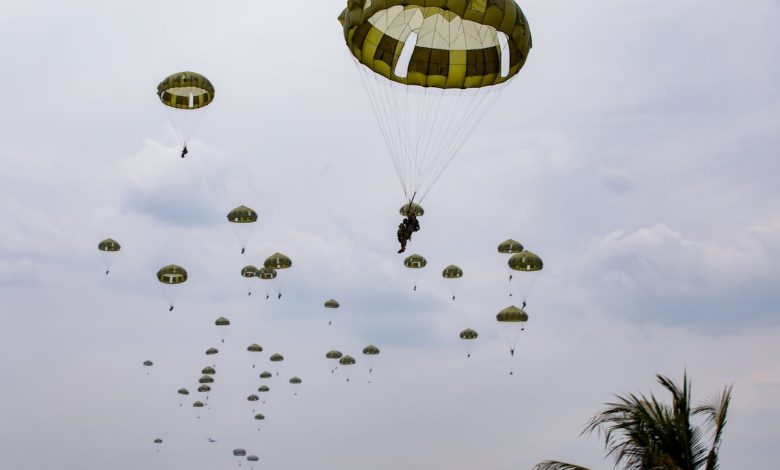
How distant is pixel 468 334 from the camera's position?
49.5 meters

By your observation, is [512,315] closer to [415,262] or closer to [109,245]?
[415,262]

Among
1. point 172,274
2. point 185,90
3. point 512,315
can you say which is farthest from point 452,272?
point 185,90

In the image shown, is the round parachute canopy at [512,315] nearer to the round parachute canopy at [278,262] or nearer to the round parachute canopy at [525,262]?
the round parachute canopy at [525,262]

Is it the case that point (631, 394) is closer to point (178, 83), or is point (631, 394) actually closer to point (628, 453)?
point (628, 453)

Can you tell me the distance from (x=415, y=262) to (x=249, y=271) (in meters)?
12.0

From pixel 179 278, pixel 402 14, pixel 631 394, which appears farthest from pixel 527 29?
pixel 179 278

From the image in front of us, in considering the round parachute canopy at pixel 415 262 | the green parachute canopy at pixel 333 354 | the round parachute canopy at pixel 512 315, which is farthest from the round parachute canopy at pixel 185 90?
the green parachute canopy at pixel 333 354

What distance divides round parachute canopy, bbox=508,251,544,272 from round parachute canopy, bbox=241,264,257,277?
1975 cm

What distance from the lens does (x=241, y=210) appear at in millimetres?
44781

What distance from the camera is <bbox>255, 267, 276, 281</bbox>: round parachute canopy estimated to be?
52.2 metres

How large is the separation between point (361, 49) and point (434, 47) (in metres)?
2.60

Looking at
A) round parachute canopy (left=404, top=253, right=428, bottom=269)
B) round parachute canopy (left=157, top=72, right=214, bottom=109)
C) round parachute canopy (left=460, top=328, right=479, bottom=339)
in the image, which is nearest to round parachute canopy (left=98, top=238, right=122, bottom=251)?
round parachute canopy (left=157, top=72, right=214, bottom=109)

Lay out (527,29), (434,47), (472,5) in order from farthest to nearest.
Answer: (434,47) → (527,29) → (472,5)

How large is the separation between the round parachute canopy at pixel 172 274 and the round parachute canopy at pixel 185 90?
39.6 feet
